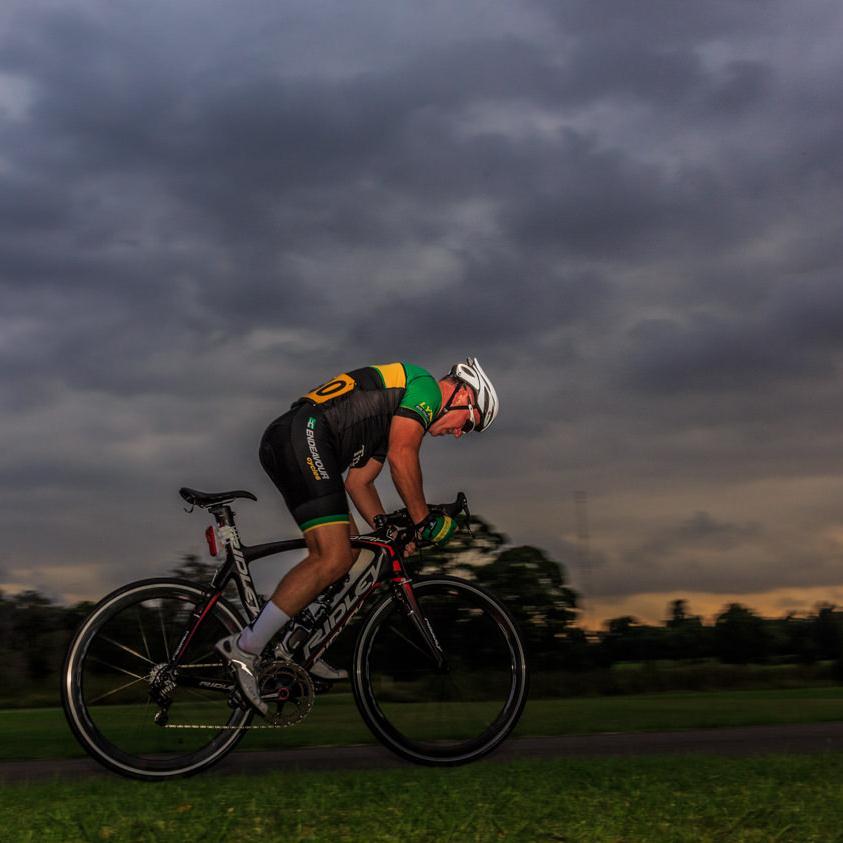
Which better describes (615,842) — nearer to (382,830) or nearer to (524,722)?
(382,830)

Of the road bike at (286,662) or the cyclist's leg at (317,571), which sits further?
the road bike at (286,662)

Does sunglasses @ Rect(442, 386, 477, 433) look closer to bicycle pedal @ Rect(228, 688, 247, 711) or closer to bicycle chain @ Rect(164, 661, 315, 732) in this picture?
bicycle chain @ Rect(164, 661, 315, 732)

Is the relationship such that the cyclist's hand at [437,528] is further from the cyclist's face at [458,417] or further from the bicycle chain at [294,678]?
the bicycle chain at [294,678]

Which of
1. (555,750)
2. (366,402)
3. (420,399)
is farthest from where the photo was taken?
(555,750)

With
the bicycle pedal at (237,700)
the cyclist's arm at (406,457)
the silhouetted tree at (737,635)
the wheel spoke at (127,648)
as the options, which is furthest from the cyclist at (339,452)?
the silhouetted tree at (737,635)

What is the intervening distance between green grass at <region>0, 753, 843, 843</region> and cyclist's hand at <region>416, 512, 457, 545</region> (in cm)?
120

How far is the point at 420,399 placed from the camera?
5.78 m

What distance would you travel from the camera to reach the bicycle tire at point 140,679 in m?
5.80

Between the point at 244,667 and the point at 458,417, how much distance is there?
5.71 feet

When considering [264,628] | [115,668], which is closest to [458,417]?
[264,628]

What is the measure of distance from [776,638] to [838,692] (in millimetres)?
1253

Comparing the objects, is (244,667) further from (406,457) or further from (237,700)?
(406,457)

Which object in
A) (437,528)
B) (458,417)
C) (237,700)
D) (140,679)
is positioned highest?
(458,417)

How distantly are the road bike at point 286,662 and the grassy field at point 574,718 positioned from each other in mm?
2016
